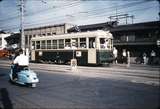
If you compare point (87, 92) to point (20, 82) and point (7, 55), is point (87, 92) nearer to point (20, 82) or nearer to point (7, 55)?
point (20, 82)

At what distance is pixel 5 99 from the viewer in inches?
345

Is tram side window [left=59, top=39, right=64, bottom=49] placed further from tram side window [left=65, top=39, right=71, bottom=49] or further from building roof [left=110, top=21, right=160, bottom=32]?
building roof [left=110, top=21, right=160, bottom=32]

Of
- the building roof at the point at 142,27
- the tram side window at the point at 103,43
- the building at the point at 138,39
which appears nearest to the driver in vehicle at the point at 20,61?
the tram side window at the point at 103,43

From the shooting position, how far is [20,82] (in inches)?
453

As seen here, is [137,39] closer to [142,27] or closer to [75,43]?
[142,27]

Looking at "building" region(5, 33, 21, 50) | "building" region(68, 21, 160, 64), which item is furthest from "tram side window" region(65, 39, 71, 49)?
"building" region(5, 33, 21, 50)

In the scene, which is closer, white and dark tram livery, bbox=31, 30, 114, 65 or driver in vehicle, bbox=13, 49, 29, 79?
driver in vehicle, bbox=13, 49, 29, 79

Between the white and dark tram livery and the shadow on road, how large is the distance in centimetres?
1198

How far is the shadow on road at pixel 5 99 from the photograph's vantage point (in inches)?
302

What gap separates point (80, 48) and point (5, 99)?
47.0 ft

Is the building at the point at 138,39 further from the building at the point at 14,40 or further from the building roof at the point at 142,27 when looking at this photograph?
the building at the point at 14,40

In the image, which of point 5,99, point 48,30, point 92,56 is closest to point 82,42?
point 92,56

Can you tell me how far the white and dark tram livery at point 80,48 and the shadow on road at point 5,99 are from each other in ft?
39.3

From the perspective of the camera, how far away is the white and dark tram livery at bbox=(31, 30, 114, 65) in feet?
71.0
